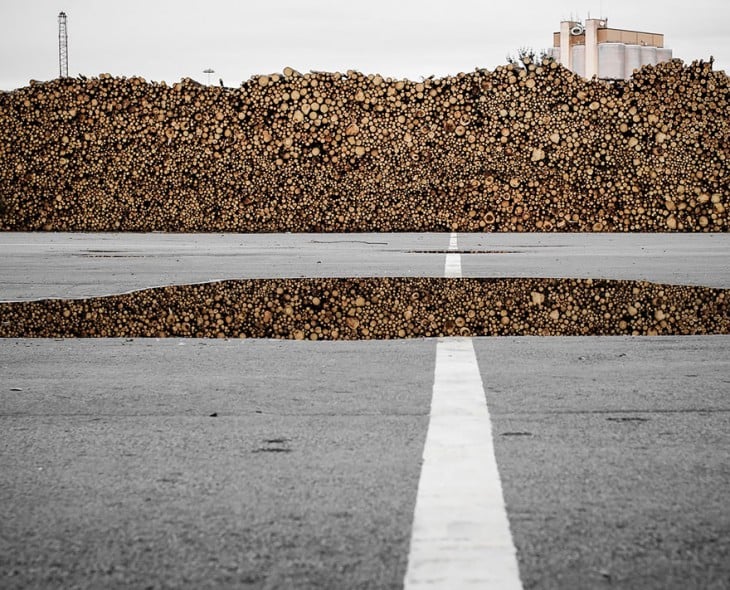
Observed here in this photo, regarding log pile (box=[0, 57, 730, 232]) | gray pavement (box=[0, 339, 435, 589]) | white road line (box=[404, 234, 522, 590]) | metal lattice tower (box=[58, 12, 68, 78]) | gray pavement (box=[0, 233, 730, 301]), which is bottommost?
gray pavement (box=[0, 339, 435, 589])

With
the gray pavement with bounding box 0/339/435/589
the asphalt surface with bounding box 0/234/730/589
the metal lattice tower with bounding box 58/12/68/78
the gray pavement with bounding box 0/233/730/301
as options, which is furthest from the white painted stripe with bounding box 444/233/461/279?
the metal lattice tower with bounding box 58/12/68/78

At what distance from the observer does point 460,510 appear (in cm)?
270

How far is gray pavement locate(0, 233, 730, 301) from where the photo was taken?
33.0 ft

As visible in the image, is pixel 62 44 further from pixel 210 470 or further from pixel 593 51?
pixel 210 470

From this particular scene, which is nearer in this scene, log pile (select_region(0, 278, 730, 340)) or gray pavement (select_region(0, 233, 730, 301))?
log pile (select_region(0, 278, 730, 340))

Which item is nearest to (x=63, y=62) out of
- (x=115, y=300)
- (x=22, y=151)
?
(x=22, y=151)

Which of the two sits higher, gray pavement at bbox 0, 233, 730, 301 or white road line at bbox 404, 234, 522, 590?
gray pavement at bbox 0, 233, 730, 301

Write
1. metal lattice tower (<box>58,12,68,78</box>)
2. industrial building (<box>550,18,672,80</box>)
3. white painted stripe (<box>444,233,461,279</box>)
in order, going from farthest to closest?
1. industrial building (<box>550,18,672,80</box>)
2. metal lattice tower (<box>58,12,68,78</box>)
3. white painted stripe (<box>444,233,461,279</box>)

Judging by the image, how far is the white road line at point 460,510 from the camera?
224cm

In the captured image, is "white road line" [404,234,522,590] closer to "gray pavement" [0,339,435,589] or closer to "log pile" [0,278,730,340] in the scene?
"gray pavement" [0,339,435,589]

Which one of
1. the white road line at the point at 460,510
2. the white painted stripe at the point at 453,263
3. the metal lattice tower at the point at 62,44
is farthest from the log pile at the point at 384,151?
the metal lattice tower at the point at 62,44

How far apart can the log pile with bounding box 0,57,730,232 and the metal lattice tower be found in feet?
109

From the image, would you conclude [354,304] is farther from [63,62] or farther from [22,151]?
[63,62]

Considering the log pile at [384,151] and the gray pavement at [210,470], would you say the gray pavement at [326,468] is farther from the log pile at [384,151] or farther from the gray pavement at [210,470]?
the log pile at [384,151]
